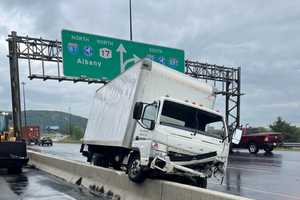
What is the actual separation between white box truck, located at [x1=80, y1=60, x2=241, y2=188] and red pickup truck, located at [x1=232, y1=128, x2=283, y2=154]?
64.7ft

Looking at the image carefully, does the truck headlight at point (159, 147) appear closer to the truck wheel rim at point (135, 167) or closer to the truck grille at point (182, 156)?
the truck grille at point (182, 156)

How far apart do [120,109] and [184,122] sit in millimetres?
3394

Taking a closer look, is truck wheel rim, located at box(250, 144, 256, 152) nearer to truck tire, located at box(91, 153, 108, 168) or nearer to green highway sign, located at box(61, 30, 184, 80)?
green highway sign, located at box(61, 30, 184, 80)

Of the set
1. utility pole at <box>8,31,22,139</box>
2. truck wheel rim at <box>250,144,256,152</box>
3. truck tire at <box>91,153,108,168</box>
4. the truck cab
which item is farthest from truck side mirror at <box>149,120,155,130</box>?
truck wheel rim at <box>250,144,256,152</box>

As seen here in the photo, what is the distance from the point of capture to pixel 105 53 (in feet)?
86.5

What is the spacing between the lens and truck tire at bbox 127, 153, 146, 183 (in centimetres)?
1007

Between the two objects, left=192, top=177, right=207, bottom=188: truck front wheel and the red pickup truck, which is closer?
left=192, top=177, right=207, bottom=188: truck front wheel

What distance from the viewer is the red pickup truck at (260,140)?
31766 millimetres

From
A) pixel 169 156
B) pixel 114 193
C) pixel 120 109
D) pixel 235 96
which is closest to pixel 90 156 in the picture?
pixel 120 109

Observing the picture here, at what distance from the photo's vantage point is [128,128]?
1272cm

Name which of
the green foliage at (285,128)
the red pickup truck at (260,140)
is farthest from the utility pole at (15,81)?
the green foliage at (285,128)

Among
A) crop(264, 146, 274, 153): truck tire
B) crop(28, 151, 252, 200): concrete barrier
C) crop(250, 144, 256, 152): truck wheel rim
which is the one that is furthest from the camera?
crop(250, 144, 256, 152): truck wheel rim

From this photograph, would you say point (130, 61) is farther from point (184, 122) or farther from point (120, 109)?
point (184, 122)

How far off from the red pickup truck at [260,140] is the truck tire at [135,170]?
22095 millimetres
